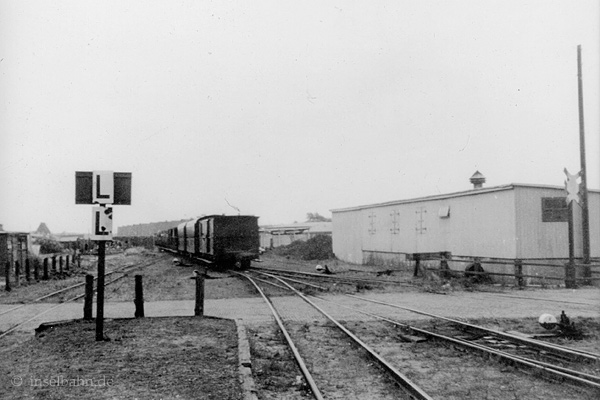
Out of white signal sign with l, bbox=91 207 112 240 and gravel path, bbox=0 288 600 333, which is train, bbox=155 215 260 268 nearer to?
gravel path, bbox=0 288 600 333

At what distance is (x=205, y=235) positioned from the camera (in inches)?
1094

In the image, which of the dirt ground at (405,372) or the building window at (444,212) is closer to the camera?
the dirt ground at (405,372)

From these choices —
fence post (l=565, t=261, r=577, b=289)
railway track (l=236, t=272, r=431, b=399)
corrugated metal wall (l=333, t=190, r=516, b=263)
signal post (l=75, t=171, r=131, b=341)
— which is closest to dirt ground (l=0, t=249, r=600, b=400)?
railway track (l=236, t=272, r=431, b=399)

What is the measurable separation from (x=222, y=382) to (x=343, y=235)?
30.8m

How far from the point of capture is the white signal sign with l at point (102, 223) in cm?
797

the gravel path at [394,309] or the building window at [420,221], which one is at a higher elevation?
the building window at [420,221]

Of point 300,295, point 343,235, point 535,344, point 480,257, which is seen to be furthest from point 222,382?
point 343,235

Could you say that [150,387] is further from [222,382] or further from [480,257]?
[480,257]

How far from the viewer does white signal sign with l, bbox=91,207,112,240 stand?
26.1 feet

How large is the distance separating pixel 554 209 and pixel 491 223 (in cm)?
243

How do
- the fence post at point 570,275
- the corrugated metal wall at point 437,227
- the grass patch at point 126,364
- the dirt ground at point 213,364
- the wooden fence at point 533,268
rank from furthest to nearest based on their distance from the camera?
the corrugated metal wall at point 437,227 < the wooden fence at point 533,268 < the fence post at point 570,275 < the dirt ground at point 213,364 < the grass patch at point 126,364

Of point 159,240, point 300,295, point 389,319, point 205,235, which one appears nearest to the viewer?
point 389,319

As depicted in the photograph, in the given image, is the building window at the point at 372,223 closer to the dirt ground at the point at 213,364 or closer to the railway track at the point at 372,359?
the dirt ground at the point at 213,364

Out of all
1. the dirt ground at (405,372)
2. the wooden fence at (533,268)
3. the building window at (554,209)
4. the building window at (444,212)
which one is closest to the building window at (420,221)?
the building window at (444,212)
